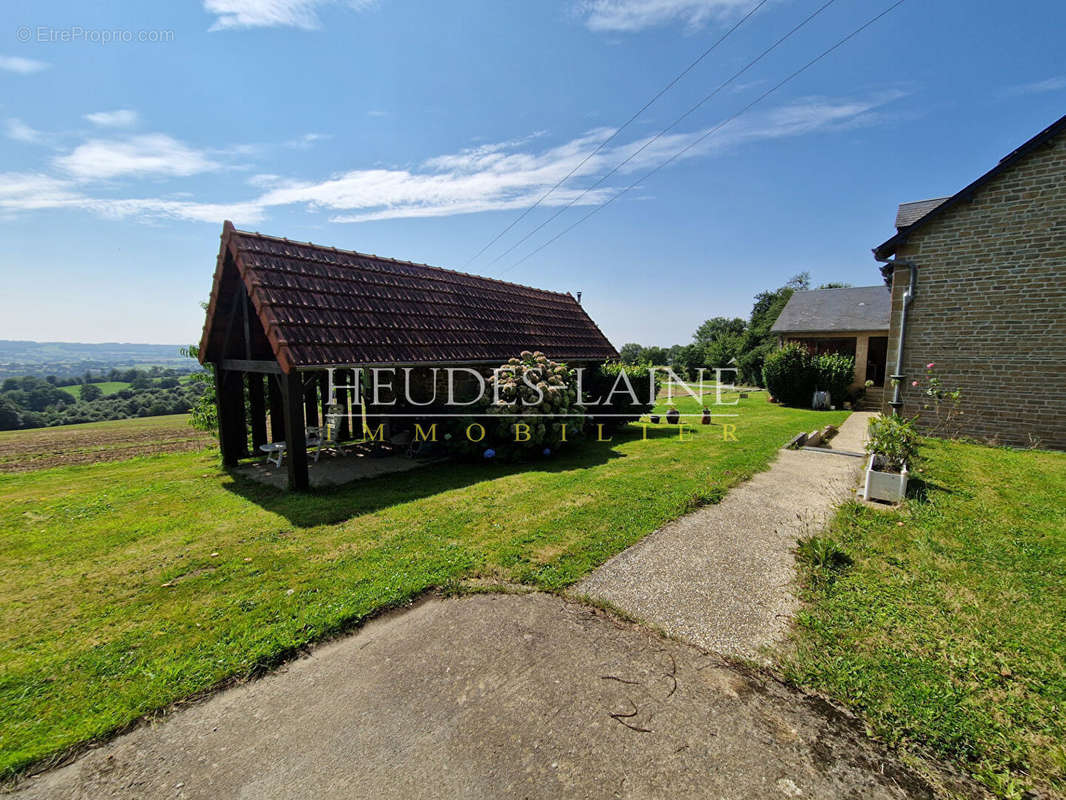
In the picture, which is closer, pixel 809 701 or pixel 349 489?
pixel 809 701

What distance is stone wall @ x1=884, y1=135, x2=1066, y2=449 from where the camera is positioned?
9141 millimetres

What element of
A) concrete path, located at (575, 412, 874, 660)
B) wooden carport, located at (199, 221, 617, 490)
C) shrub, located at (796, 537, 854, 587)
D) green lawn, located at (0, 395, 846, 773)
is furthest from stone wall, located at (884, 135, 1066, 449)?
wooden carport, located at (199, 221, 617, 490)

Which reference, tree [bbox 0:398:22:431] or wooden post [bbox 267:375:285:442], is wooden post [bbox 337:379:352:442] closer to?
wooden post [bbox 267:375:285:442]

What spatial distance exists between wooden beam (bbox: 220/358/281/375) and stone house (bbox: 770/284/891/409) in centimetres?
2217

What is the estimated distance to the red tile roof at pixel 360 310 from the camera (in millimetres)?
7131

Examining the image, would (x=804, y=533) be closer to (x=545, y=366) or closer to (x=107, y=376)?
(x=545, y=366)

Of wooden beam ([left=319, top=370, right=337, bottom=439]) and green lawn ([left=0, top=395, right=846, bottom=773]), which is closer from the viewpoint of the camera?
green lawn ([left=0, top=395, right=846, bottom=773])

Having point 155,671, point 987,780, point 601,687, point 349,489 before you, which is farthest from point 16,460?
point 987,780

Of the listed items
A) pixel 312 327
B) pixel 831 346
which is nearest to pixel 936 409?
pixel 831 346

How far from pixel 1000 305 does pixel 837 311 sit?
1450 cm

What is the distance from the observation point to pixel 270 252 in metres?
7.93

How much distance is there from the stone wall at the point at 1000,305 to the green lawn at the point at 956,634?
5299 millimetres

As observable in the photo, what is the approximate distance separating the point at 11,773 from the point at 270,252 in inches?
299

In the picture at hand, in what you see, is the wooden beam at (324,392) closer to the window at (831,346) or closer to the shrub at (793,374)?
the shrub at (793,374)
